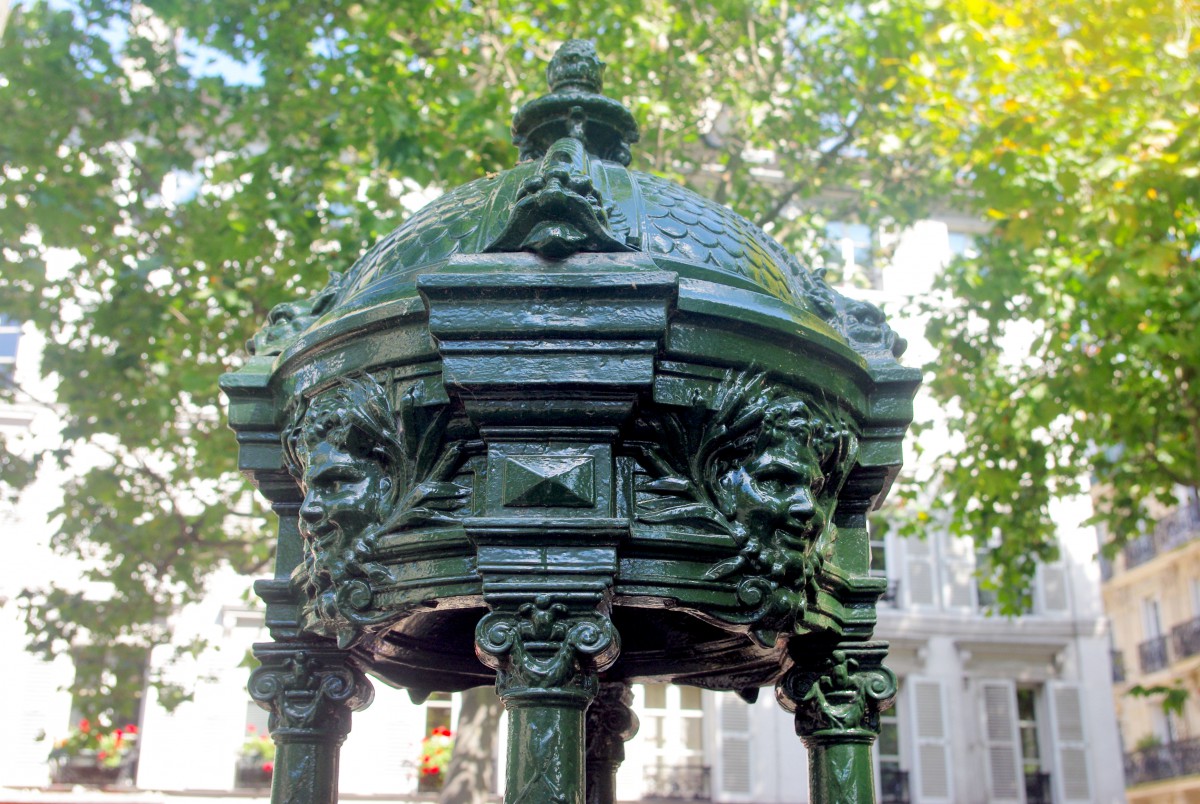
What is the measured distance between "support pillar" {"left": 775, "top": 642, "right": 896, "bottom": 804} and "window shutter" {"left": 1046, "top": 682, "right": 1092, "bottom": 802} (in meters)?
18.2

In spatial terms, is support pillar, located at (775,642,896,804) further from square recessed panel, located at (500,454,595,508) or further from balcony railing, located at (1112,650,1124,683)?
balcony railing, located at (1112,650,1124,683)

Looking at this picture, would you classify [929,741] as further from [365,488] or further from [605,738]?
[365,488]

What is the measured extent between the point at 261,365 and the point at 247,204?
672cm

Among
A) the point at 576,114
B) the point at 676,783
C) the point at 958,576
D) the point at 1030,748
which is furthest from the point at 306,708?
the point at 1030,748

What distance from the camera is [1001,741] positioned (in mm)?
19344

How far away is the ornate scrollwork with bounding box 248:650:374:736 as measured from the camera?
315cm

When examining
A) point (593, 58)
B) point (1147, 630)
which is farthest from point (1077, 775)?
point (593, 58)

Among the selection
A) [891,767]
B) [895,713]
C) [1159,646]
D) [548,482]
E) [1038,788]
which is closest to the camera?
[548,482]

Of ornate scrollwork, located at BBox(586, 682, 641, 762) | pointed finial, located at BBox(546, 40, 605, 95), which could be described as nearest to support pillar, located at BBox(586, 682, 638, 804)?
ornate scrollwork, located at BBox(586, 682, 641, 762)

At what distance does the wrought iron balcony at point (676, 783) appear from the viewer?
18000mm

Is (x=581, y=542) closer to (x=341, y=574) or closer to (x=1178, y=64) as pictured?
(x=341, y=574)

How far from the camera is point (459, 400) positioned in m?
2.63

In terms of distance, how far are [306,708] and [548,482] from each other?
1100 millimetres

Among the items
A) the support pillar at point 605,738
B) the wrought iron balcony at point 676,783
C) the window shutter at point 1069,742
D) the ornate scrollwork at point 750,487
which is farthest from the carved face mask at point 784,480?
the window shutter at point 1069,742
